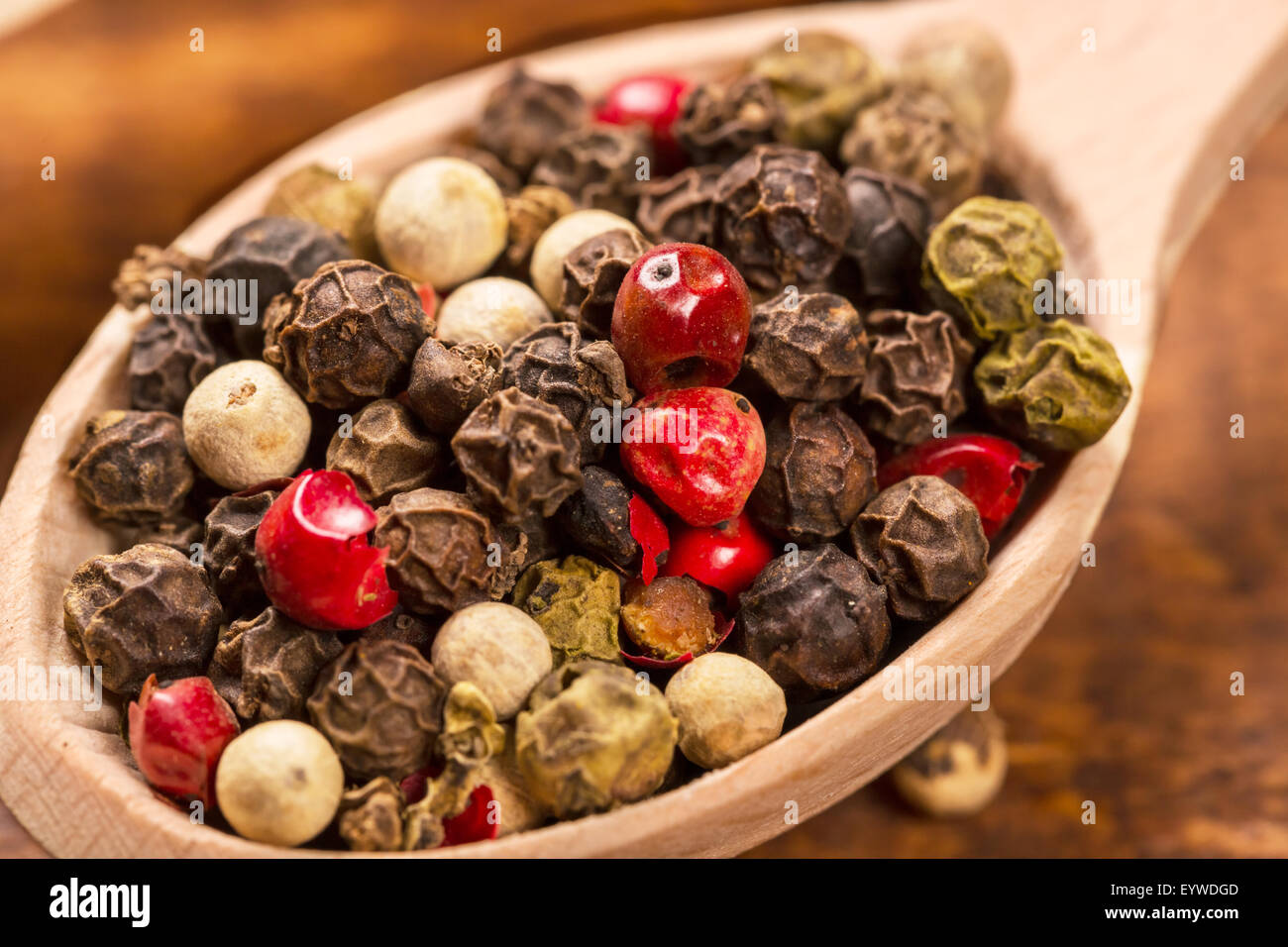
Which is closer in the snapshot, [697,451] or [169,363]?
[697,451]

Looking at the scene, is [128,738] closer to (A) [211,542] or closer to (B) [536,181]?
(A) [211,542]

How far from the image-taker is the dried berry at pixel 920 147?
170cm

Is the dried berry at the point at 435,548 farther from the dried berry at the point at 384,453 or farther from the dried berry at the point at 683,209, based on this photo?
the dried berry at the point at 683,209

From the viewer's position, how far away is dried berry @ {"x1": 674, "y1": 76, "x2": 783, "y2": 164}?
68.1 inches

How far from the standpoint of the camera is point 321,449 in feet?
4.94

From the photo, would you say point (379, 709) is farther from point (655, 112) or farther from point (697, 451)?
point (655, 112)

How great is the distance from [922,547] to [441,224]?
2.68 ft

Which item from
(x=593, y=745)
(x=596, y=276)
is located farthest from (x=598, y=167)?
(x=593, y=745)

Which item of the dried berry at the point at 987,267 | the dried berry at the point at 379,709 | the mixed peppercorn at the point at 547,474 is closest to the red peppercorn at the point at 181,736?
the mixed peppercorn at the point at 547,474

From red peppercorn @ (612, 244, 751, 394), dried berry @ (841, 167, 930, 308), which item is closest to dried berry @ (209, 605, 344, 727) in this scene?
red peppercorn @ (612, 244, 751, 394)

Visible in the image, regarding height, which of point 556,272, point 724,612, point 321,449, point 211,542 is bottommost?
point 724,612

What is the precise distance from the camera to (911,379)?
1479 millimetres

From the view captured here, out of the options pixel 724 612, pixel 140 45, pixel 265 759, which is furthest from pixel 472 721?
pixel 140 45

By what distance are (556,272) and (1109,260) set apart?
923 mm
